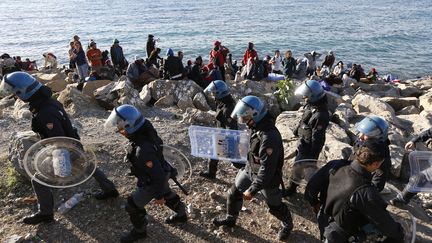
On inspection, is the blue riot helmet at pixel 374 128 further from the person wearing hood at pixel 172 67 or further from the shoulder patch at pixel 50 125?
the person wearing hood at pixel 172 67

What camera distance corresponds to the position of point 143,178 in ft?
16.8

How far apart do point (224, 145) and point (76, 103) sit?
20.4ft

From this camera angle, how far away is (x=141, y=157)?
4.84 meters

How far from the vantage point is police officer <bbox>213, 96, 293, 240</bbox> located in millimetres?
4996

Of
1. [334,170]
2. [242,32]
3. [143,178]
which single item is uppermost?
[334,170]

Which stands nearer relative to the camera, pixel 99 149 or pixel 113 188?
pixel 113 188

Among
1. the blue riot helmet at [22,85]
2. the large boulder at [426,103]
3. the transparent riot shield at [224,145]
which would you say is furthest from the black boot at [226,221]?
the large boulder at [426,103]

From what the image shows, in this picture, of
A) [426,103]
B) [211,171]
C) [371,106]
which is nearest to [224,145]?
[211,171]

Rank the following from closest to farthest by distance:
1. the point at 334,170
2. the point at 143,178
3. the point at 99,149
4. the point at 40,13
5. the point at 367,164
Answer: the point at 367,164
the point at 334,170
the point at 143,178
the point at 99,149
the point at 40,13

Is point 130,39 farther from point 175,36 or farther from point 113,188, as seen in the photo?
point 113,188

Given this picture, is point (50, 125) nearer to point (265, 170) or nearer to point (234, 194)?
point (234, 194)

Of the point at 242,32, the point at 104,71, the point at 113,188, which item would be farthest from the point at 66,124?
the point at 242,32

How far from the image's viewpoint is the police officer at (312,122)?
621cm

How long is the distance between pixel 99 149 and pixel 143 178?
3403 millimetres
